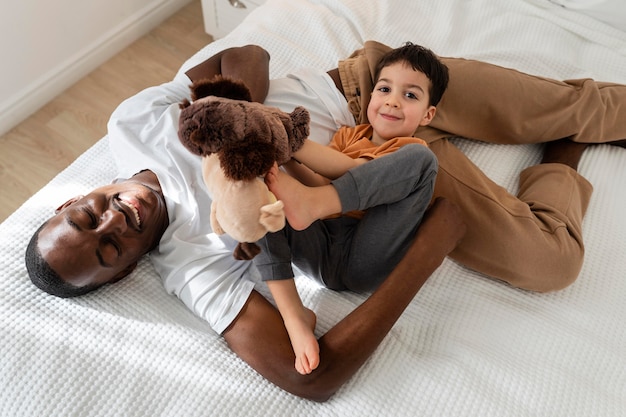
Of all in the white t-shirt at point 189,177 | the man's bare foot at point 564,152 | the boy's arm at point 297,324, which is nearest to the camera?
the boy's arm at point 297,324

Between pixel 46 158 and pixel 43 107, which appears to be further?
pixel 43 107

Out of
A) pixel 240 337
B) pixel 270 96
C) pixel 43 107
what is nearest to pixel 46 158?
pixel 43 107

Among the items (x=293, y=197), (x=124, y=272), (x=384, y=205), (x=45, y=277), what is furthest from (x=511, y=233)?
(x=45, y=277)

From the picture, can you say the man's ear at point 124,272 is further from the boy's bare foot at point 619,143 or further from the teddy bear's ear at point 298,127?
the boy's bare foot at point 619,143

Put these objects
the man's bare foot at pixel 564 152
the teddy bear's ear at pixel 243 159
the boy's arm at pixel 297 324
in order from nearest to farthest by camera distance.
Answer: the teddy bear's ear at pixel 243 159 → the boy's arm at pixel 297 324 → the man's bare foot at pixel 564 152

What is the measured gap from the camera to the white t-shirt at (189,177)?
1.07 meters

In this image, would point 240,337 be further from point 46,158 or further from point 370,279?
point 46,158

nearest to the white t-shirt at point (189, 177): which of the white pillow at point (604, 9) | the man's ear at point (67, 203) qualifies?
the man's ear at point (67, 203)

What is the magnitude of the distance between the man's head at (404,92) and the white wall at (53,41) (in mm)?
1290

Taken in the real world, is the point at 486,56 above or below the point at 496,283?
above

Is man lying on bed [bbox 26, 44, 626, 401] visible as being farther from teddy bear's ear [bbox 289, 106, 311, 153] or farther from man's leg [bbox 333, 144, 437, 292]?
teddy bear's ear [bbox 289, 106, 311, 153]

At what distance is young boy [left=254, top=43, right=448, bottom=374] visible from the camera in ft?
3.15

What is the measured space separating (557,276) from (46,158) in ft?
5.31

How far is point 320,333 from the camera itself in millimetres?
1086
